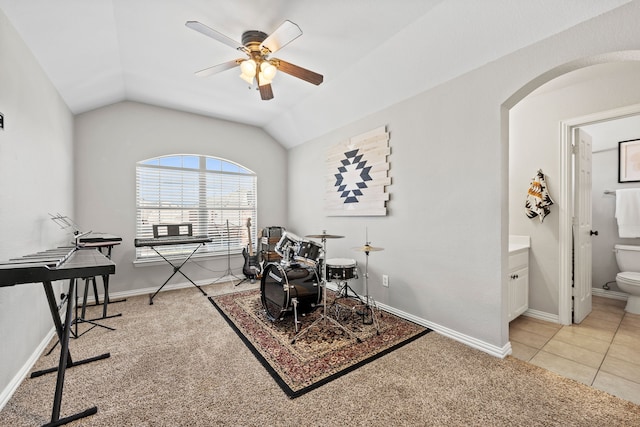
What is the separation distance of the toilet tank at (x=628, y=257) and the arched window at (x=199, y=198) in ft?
17.3

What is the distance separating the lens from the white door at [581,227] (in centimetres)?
273

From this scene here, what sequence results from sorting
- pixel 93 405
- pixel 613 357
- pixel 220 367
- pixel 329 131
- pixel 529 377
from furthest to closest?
pixel 329 131 < pixel 613 357 < pixel 220 367 < pixel 529 377 < pixel 93 405

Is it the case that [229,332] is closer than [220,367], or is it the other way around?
[220,367]

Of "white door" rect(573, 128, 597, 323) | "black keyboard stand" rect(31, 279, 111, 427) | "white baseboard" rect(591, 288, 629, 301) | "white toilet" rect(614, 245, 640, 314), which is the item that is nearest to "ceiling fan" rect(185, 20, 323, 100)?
"black keyboard stand" rect(31, 279, 111, 427)

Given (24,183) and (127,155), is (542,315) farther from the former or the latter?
(127,155)

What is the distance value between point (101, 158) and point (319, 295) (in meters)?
3.46

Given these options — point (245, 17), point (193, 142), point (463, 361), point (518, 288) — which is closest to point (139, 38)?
point (245, 17)

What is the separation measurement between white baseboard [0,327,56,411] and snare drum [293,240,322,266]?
2.12 metres

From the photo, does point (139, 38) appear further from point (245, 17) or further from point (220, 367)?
point (220, 367)

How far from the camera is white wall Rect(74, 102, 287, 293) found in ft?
11.2

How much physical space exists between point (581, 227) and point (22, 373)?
5114 millimetres

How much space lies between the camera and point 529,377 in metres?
1.84

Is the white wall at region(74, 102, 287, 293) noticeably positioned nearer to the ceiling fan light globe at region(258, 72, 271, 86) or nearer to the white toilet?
the ceiling fan light globe at region(258, 72, 271, 86)

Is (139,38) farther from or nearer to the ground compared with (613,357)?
farther from the ground
